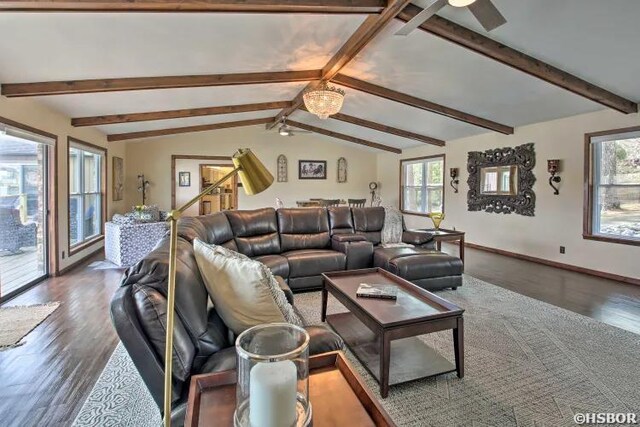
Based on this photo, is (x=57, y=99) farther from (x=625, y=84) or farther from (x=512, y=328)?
(x=625, y=84)

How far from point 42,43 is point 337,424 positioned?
3808 millimetres

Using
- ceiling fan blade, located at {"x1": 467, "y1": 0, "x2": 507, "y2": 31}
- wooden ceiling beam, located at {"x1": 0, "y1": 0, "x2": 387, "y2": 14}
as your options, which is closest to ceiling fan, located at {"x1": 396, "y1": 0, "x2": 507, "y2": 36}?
ceiling fan blade, located at {"x1": 467, "y1": 0, "x2": 507, "y2": 31}

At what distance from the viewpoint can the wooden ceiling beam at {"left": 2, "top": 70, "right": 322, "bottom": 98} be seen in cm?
372

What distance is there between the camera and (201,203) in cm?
956

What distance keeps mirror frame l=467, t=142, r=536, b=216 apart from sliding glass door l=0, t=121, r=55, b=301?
7.21 metres

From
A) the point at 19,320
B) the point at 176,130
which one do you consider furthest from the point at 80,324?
the point at 176,130

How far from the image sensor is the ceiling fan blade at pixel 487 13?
2.43m

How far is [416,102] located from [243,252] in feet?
11.9

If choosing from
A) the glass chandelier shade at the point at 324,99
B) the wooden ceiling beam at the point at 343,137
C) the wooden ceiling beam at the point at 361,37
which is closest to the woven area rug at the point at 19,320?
the glass chandelier shade at the point at 324,99

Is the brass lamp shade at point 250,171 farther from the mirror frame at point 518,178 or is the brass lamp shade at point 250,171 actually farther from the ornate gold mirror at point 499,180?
the ornate gold mirror at point 499,180

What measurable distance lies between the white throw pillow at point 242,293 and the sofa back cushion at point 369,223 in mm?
3401

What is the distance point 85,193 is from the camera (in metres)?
A: 6.13

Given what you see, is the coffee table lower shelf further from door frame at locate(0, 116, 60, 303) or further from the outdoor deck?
door frame at locate(0, 116, 60, 303)

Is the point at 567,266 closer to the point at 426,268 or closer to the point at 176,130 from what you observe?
the point at 426,268
